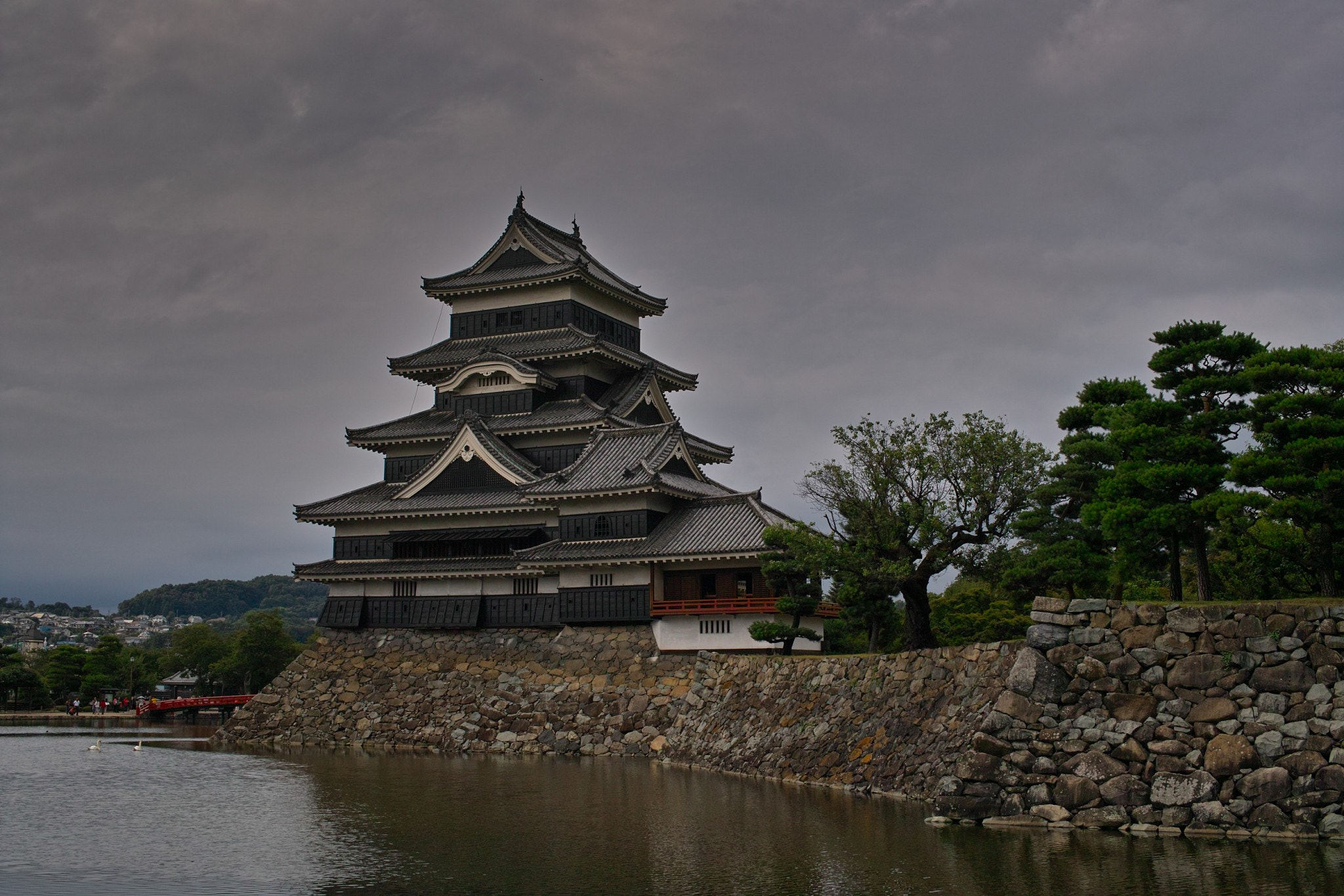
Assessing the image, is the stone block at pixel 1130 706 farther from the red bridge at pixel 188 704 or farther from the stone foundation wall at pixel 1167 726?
the red bridge at pixel 188 704

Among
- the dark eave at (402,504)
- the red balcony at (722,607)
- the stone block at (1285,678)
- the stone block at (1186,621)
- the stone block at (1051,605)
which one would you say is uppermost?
the dark eave at (402,504)

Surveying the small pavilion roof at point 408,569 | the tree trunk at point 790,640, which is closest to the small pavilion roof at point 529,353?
the small pavilion roof at point 408,569

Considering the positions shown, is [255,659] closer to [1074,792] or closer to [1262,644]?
[1074,792]

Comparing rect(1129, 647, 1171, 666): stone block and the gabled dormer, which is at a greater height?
the gabled dormer

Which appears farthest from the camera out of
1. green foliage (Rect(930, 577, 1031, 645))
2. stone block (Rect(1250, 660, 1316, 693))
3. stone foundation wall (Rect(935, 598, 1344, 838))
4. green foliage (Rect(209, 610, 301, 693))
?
green foliage (Rect(209, 610, 301, 693))

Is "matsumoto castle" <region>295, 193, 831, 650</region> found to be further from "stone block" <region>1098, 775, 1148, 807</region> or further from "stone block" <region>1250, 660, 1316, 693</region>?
"stone block" <region>1250, 660, 1316, 693</region>

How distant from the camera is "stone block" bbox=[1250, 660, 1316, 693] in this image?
16.8 meters

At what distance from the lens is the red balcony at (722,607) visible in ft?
101

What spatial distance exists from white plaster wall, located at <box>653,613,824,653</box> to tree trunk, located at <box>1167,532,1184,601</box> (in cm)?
1196

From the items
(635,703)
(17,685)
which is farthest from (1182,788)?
(17,685)

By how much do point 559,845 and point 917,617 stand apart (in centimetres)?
1192

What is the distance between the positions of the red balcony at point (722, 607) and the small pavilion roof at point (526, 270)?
13405 mm

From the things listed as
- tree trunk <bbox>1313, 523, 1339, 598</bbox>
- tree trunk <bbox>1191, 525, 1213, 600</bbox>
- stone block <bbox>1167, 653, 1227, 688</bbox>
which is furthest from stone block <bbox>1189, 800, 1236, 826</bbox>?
tree trunk <bbox>1191, 525, 1213, 600</bbox>

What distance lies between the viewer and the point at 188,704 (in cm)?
5144
